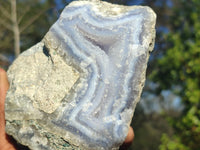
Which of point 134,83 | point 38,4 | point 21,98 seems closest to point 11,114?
point 21,98

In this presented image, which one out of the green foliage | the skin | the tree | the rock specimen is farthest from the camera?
the tree

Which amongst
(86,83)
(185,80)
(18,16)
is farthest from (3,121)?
(18,16)

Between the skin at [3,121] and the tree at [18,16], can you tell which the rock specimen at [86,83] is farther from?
the tree at [18,16]

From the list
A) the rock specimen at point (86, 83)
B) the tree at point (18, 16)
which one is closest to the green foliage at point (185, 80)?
the rock specimen at point (86, 83)

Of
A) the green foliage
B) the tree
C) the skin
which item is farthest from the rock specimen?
the tree

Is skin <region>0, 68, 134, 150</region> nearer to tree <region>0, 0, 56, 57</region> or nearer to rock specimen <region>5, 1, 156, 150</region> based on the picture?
rock specimen <region>5, 1, 156, 150</region>

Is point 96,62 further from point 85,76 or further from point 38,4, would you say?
point 38,4

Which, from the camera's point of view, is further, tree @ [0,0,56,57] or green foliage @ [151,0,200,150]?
tree @ [0,0,56,57]
